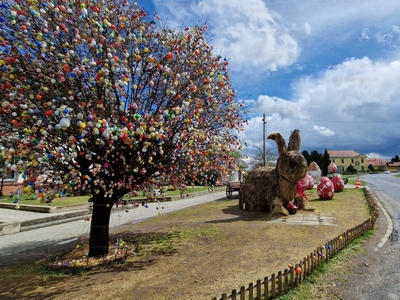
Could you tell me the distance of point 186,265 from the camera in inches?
245

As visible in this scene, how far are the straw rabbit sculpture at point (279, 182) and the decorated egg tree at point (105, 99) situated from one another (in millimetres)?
4397

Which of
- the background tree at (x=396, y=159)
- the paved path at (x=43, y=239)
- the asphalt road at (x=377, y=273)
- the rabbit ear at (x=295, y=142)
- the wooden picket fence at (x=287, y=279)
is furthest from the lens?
the background tree at (x=396, y=159)

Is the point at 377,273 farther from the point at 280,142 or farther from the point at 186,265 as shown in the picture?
the point at 280,142

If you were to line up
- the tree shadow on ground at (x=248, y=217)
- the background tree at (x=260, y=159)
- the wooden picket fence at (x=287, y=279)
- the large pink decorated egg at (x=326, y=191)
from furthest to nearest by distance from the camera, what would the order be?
the background tree at (x=260, y=159) → the large pink decorated egg at (x=326, y=191) → the tree shadow on ground at (x=248, y=217) → the wooden picket fence at (x=287, y=279)

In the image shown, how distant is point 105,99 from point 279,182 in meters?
8.62

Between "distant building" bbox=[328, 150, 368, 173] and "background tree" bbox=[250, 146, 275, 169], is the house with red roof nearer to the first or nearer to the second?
"distant building" bbox=[328, 150, 368, 173]

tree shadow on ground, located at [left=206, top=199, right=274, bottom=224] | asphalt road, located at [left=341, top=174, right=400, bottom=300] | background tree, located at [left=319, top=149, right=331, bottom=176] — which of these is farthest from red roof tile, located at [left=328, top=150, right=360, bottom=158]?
asphalt road, located at [left=341, top=174, right=400, bottom=300]

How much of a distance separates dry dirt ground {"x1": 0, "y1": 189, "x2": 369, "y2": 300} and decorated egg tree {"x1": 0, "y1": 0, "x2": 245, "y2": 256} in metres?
1.42

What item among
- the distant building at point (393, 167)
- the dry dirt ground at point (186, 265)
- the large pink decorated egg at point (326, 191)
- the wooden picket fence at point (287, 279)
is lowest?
the dry dirt ground at point (186, 265)

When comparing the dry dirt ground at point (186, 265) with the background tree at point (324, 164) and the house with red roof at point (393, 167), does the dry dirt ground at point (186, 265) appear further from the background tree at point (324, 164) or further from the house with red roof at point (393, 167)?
the house with red roof at point (393, 167)

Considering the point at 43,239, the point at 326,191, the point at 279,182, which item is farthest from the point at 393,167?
the point at 43,239

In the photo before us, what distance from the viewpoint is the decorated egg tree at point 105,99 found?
16.9 feet

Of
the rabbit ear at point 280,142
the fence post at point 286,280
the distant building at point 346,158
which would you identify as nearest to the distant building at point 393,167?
the distant building at point 346,158

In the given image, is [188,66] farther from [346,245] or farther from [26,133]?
[346,245]
